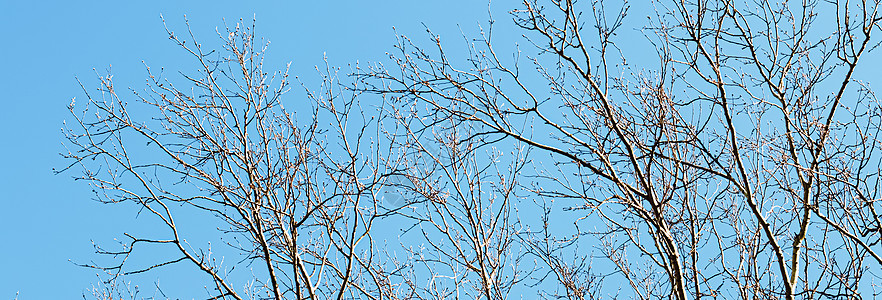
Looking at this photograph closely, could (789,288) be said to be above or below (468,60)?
below

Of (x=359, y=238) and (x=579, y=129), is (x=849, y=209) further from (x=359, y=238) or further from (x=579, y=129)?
(x=359, y=238)

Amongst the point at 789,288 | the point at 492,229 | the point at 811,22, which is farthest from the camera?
the point at 492,229

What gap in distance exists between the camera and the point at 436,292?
5.94m

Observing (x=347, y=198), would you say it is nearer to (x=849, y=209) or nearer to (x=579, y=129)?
(x=579, y=129)

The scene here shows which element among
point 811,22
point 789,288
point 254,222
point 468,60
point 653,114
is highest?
point 811,22

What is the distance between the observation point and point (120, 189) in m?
4.14

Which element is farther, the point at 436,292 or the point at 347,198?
the point at 436,292

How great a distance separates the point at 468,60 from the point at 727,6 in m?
1.26

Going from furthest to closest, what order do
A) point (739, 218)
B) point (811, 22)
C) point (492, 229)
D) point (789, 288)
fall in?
point (492, 229) → point (739, 218) → point (811, 22) → point (789, 288)

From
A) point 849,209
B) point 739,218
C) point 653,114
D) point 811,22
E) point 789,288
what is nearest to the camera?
point 789,288

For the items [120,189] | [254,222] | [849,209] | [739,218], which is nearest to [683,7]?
[849,209]

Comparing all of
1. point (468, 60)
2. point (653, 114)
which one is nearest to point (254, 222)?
point (468, 60)

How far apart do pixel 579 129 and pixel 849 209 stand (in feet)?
4.82

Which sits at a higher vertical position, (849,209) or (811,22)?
(811,22)
